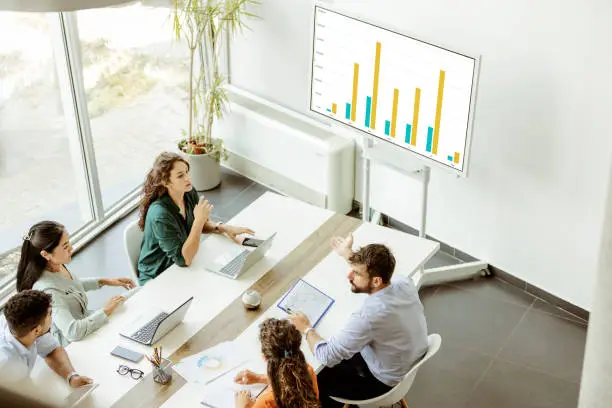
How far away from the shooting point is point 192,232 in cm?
417

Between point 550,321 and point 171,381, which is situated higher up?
point 171,381

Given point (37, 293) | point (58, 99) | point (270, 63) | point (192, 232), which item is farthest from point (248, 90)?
point (37, 293)

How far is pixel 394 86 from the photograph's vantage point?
4.80m

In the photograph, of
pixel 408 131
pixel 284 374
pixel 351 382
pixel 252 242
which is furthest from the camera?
pixel 408 131

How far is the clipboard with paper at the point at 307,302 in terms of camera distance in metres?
3.84

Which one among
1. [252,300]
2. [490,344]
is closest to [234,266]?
[252,300]

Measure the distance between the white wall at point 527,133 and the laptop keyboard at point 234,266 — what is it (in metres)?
1.65

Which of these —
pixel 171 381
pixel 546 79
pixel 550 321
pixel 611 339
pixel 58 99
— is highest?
pixel 611 339

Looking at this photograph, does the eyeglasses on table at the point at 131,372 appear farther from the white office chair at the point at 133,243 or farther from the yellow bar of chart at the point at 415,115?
the yellow bar of chart at the point at 415,115

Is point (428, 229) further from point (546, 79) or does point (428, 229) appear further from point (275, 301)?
point (275, 301)

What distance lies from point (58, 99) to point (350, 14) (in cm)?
215

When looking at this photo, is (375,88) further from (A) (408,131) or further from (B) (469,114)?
(B) (469,114)

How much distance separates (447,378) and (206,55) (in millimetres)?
3263

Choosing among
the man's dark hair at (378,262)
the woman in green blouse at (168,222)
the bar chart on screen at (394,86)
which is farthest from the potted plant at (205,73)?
the man's dark hair at (378,262)
